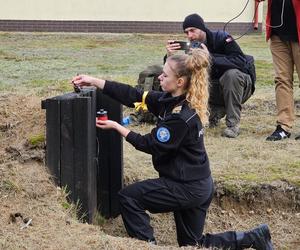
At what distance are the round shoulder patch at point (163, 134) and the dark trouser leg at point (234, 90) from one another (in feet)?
7.99

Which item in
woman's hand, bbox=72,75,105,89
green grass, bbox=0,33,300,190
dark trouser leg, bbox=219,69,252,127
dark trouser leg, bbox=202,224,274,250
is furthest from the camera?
dark trouser leg, bbox=219,69,252,127

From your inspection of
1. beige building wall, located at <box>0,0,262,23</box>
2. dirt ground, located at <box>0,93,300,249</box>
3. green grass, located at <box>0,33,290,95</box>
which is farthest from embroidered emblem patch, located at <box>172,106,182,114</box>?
beige building wall, located at <box>0,0,262,23</box>

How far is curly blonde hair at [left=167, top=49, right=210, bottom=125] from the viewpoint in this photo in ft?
14.0

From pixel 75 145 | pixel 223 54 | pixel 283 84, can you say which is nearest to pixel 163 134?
pixel 75 145

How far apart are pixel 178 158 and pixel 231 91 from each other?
2.40m

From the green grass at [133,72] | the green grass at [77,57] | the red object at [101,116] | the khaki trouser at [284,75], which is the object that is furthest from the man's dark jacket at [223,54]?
the red object at [101,116]

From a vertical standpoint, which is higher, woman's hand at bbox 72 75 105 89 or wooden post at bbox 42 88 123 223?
woman's hand at bbox 72 75 105 89

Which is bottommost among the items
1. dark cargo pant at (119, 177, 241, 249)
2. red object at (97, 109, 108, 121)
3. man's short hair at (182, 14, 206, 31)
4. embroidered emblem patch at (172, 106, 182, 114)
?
dark cargo pant at (119, 177, 241, 249)

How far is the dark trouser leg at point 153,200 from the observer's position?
4.26 m

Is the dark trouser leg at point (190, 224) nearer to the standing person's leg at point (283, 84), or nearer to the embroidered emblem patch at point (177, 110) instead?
the embroidered emblem patch at point (177, 110)

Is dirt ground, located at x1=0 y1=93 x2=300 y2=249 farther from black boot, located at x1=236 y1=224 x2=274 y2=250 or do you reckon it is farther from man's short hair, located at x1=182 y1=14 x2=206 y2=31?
man's short hair, located at x1=182 y1=14 x2=206 y2=31

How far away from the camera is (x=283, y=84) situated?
21.8 ft

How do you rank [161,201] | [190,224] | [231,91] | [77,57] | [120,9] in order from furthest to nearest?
[120,9], [77,57], [231,91], [190,224], [161,201]

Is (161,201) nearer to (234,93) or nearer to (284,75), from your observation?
(234,93)
